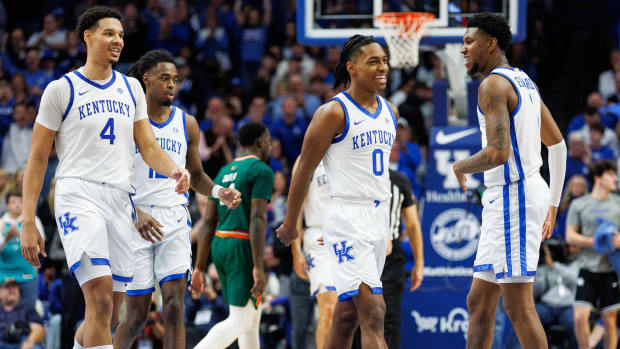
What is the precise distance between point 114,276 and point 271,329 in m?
4.71

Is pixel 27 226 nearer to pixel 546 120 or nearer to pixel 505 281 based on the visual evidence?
pixel 505 281

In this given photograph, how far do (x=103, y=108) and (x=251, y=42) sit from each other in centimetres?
1097

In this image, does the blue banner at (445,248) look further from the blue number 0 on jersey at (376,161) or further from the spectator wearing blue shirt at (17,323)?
the spectator wearing blue shirt at (17,323)

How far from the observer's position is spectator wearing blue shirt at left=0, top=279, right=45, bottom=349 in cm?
1026

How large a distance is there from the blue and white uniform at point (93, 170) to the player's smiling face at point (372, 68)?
61.8 inches

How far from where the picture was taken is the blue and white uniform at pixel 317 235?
26.7 feet

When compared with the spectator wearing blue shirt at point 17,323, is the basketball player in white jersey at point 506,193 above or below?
above

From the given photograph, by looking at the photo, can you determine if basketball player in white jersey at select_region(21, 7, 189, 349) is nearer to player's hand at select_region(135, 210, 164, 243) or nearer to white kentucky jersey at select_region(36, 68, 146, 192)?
white kentucky jersey at select_region(36, 68, 146, 192)

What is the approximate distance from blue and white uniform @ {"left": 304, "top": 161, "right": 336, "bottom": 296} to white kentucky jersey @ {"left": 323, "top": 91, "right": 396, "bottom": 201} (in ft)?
7.02

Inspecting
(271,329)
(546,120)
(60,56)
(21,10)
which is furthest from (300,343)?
(21,10)

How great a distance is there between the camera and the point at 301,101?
14453mm

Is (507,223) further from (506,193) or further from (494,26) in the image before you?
(494,26)

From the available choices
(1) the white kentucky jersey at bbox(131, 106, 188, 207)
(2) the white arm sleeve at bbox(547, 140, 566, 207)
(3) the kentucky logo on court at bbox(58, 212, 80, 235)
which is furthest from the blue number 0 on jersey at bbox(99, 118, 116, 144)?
(2) the white arm sleeve at bbox(547, 140, 566, 207)

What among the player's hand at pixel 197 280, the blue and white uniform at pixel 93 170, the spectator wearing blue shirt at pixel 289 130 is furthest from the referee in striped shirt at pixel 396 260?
the spectator wearing blue shirt at pixel 289 130
